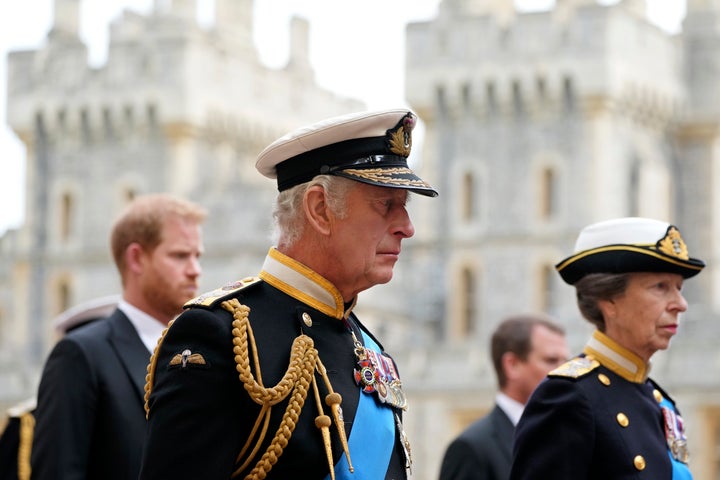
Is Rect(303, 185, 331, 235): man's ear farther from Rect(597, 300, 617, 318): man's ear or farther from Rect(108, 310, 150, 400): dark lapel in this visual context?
Rect(108, 310, 150, 400): dark lapel

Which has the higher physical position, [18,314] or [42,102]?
[42,102]

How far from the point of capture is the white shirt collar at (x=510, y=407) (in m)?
8.17

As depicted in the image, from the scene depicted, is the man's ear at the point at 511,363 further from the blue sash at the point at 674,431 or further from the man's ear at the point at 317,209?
the man's ear at the point at 317,209

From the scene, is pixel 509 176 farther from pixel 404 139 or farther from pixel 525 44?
pixel 404 139

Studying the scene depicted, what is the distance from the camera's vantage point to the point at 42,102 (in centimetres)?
4944

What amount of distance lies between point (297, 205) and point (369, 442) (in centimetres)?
62

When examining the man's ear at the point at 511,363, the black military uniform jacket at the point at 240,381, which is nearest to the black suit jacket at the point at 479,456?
the man's ear at the point at 511,363

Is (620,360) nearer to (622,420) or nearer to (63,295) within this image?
(622,420)

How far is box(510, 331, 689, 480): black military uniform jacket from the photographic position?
19.0 feet

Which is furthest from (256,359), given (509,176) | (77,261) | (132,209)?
(77,261)

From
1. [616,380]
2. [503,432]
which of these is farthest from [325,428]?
[503,432]

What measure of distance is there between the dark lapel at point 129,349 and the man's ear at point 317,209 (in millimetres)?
1762

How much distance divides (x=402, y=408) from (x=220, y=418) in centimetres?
61

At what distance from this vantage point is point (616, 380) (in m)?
6.08
